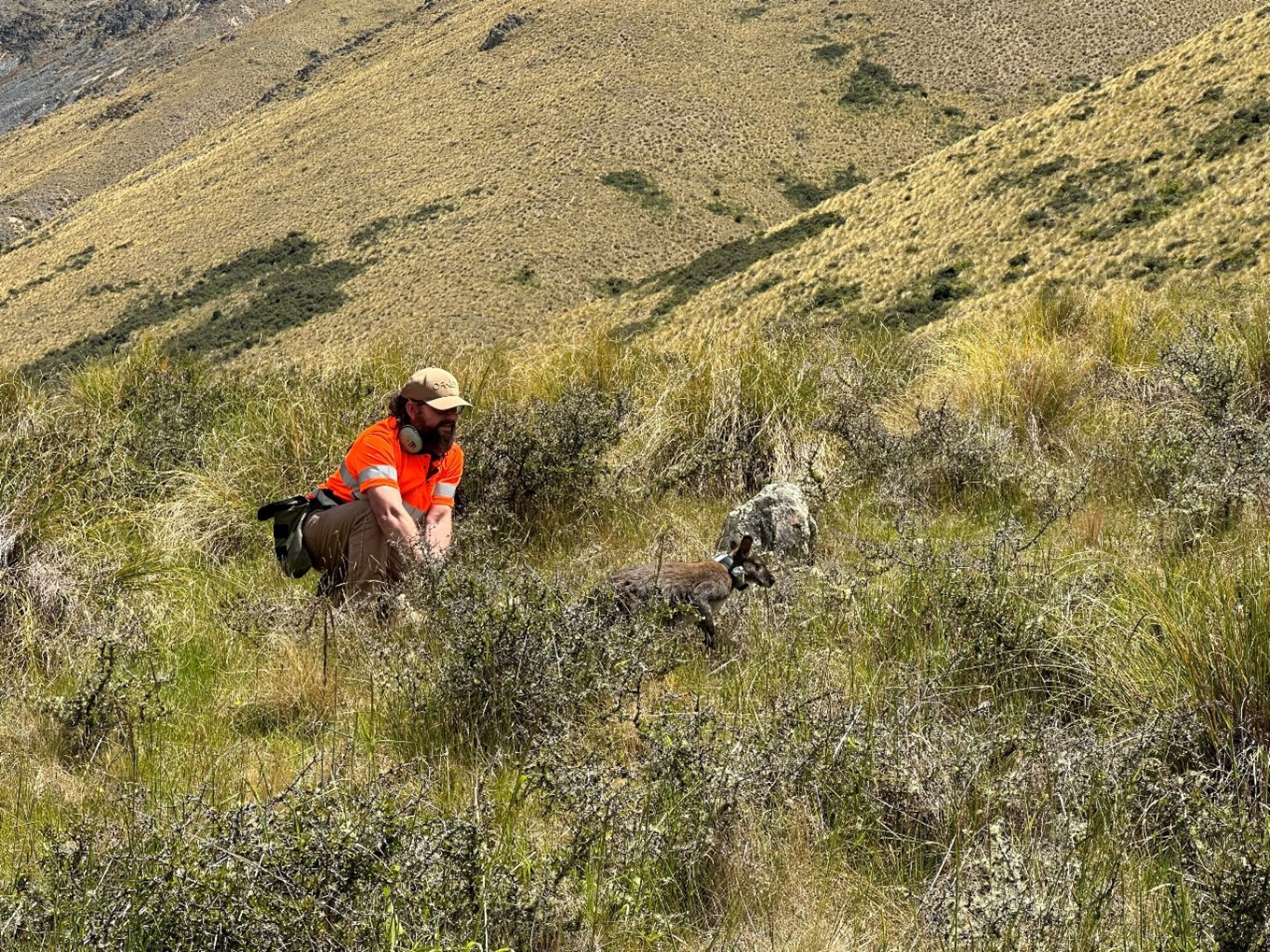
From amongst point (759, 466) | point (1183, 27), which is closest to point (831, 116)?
point (1183, 27)

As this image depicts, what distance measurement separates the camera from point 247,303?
218ft

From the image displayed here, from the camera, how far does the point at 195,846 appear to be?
74.4 inches

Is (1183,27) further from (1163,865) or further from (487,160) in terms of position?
(1163,865)

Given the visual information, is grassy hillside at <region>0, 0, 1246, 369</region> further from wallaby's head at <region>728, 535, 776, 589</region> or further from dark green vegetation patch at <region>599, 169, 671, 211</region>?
wallaby's head at <region>728, 535, 776, 589</region>

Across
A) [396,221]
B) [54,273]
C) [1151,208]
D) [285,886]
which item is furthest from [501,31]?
[285,886]

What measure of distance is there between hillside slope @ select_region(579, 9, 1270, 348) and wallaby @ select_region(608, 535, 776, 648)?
21376 millimetres

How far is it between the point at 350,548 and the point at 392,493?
303 mm

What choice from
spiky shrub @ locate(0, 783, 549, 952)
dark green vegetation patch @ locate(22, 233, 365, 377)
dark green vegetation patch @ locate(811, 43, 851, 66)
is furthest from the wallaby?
dark green vegetation patch @ locate(811, 43, 851, 66)

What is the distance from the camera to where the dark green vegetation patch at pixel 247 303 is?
62094 mm

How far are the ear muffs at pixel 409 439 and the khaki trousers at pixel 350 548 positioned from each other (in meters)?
0.27

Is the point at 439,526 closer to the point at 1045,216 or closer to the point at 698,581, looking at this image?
the point at 698,581

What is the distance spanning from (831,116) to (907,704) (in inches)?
2932

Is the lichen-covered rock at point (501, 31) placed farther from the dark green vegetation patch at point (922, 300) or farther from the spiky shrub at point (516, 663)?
the spiky shrub at point (516, 663)

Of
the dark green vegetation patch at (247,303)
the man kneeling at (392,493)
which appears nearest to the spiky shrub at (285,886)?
the man kneeling at (392,493)
